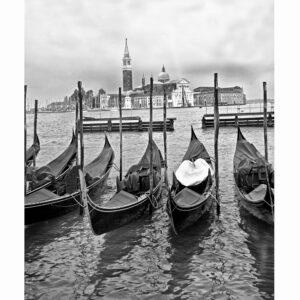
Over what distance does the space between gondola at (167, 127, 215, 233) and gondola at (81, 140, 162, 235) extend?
35cm

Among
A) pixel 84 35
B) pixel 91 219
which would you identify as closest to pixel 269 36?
pixel 84 35

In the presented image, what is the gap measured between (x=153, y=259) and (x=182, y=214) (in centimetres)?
64

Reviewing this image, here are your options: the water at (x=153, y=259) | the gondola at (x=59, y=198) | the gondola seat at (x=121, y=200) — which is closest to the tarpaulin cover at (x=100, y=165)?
the gondola at (x=59, y=198)

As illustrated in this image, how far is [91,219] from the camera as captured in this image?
3.73 m

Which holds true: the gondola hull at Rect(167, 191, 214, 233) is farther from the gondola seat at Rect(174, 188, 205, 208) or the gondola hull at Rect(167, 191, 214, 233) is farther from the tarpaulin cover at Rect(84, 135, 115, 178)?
the tarpaulin cover at Rect(84, 135, 115, 178)

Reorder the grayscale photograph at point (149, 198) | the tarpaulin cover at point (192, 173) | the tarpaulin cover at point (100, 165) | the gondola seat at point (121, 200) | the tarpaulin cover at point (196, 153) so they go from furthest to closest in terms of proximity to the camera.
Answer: the tarpaulin cover at point (196, 153), the tarpaulin cover at point (100, 165), the tarpaulin cover at point (192, 173), the gondola seat at point (121, 200), the grayscale photograph at point (149, 198)

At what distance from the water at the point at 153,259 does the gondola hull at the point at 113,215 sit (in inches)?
5.6

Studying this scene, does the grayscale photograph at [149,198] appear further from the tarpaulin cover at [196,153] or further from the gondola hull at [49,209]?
the tarpaulin cover at [196,153]

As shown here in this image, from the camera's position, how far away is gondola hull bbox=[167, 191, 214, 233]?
411 centimetres

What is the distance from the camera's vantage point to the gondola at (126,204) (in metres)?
3.82

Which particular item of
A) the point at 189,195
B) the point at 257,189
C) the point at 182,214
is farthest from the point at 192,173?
the point at 182,214
